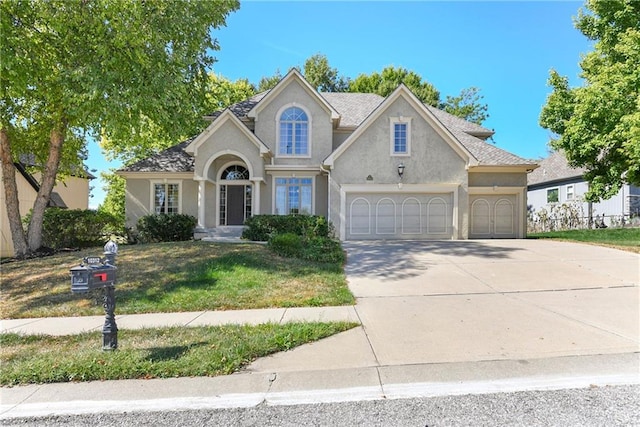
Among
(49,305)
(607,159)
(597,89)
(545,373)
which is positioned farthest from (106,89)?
(607,159)

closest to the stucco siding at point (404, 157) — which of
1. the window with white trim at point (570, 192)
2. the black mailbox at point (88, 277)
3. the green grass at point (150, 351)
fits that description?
the green grass at point (150, 351)

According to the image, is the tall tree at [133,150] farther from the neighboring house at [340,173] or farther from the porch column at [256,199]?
the porch column at [256,199]

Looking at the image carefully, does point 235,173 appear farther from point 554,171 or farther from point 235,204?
point 554,171

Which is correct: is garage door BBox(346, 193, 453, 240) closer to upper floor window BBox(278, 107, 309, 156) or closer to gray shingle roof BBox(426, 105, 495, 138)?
upper floor window BBox(278, 107, 309, 156)

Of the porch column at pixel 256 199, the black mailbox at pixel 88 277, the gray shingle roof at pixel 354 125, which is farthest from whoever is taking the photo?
the gray shingle roof at pixel 354 125

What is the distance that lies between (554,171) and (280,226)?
2750 centimetres

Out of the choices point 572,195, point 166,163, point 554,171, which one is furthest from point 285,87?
point 554,171

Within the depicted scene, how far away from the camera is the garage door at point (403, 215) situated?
15930 mm

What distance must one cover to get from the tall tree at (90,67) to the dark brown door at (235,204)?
4.92m

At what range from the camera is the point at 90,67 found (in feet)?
34.5

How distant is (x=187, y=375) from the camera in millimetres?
3951

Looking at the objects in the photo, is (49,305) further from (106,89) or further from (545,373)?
(545,373)

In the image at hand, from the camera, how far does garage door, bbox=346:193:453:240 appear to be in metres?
15.9

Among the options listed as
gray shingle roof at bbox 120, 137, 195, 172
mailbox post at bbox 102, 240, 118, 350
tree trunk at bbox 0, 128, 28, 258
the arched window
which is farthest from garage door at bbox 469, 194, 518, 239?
tree trunk at bbox 0, 128, 28, 258
